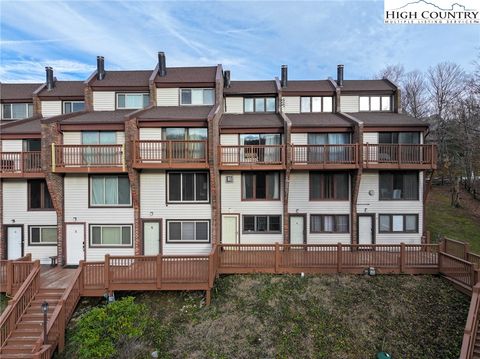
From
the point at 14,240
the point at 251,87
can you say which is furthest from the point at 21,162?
the point at 251,87

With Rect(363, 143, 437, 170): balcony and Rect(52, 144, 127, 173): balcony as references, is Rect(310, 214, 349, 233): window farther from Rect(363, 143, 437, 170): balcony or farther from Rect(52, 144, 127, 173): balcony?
Rect(52, 144, 127, 173): balcony

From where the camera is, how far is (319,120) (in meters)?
15.2

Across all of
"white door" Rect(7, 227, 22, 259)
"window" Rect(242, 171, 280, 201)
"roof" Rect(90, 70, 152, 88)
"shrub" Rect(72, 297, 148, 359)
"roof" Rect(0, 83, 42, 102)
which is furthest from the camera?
"roof" Rect(0, 83, 42, 102)

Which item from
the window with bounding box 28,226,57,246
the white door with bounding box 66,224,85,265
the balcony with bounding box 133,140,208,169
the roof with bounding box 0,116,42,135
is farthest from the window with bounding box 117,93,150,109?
the window with bounding box 28,226,57,246

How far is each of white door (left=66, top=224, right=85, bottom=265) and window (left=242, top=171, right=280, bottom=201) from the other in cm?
894

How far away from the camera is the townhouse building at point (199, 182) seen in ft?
43.1

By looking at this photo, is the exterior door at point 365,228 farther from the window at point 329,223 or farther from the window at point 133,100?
the window at point 133,100

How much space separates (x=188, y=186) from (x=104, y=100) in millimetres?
8167

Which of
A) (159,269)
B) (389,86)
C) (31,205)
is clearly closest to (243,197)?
(159,269)

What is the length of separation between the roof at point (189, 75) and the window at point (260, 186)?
6.66m

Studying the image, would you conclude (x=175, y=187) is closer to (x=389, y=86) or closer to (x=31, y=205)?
(x=31, y=205)

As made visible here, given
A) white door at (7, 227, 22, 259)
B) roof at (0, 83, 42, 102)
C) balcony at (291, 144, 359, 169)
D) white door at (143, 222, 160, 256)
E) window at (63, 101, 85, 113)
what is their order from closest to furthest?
balcony at (291, 144, 359, 169) → white door at (143, 222, 160, 256) → white door at (7, 227, 22, 259) → window at (63, 101, 85, 113) → roof at (0, 83, 42, 102)

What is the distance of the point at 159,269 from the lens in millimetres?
10125

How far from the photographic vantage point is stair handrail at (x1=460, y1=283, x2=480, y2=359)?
7930 mm
